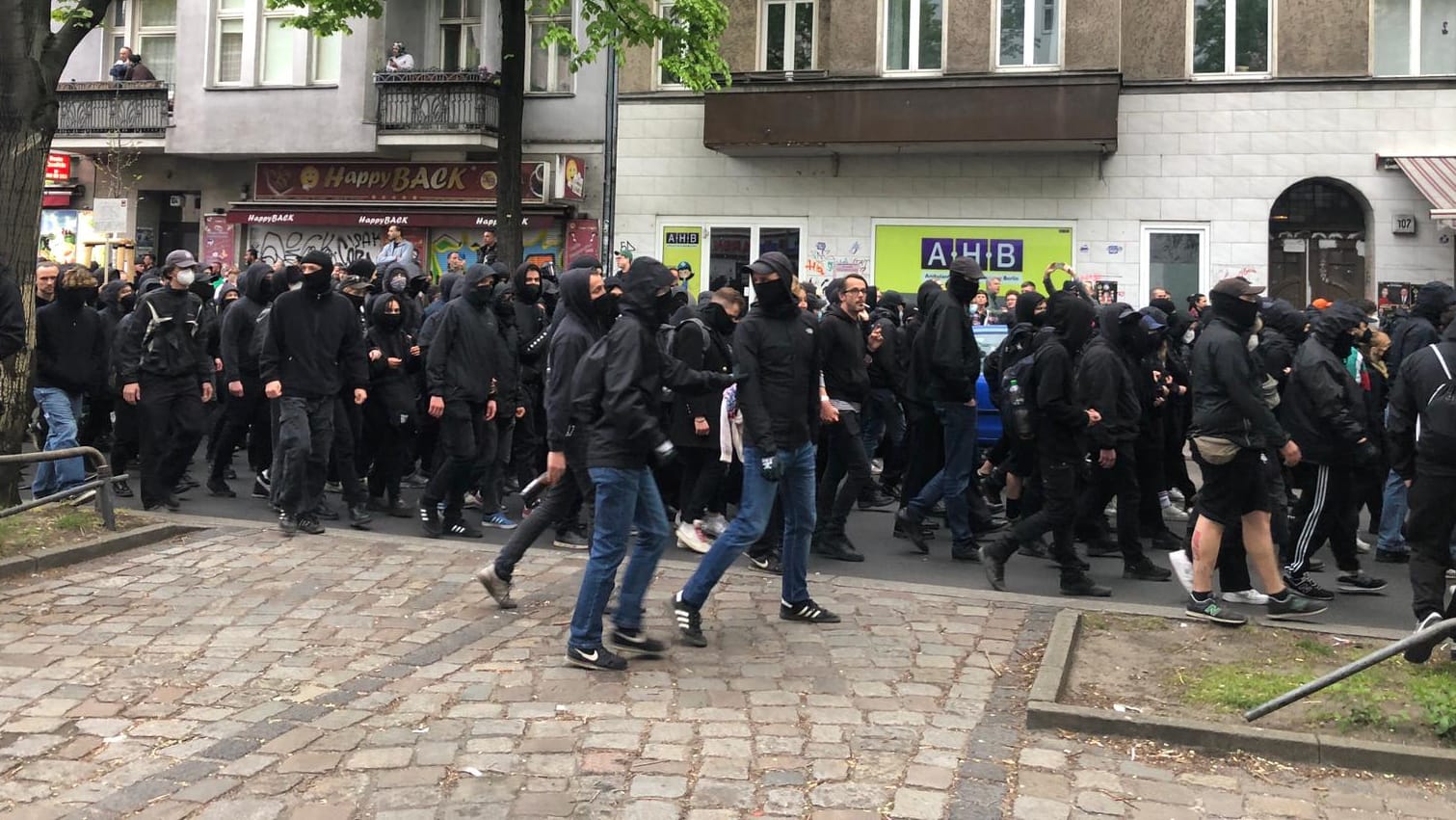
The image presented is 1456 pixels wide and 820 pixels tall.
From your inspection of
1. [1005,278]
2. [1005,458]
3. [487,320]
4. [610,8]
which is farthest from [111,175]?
[1005,458]

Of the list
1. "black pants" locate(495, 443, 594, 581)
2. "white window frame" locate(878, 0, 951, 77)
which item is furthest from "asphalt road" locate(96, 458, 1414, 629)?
"white window frame" locate(878, 0, 951, 77)

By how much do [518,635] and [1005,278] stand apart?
49.1ft

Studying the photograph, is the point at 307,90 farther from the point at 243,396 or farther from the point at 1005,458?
the point at 1005,458

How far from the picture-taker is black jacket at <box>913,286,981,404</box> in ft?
28.1

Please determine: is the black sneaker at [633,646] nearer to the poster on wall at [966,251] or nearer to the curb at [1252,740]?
the curb at [1252,740]

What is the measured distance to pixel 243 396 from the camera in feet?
34.6

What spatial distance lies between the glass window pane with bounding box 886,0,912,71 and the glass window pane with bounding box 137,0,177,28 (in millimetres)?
14462

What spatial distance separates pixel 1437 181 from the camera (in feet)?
57.6

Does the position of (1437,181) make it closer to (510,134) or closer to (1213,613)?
(510,134)

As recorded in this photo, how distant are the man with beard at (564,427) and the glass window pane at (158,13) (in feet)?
72.0

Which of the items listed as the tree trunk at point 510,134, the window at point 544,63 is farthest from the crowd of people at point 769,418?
the window at point 544,63

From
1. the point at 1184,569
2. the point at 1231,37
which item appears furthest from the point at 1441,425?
the point at 1231,37

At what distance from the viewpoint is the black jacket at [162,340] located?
9.75 metres

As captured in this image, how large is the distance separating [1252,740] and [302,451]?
6.46 metres
